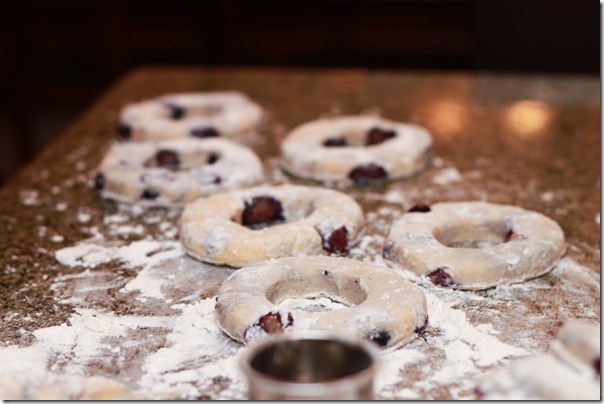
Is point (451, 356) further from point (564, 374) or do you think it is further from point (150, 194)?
point (150, 194)

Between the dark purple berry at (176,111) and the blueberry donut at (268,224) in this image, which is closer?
the blueberry donut at (268,224)

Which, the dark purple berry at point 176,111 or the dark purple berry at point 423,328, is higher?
the dark purple berry at point 423,328

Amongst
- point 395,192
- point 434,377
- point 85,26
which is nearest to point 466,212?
point 395,192

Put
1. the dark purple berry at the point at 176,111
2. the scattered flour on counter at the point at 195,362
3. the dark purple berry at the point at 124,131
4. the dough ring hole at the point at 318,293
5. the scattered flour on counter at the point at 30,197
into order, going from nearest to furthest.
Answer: the scattered flour on counter at the point at 195,362 → the dough ring hole at the point at 318,293 → the scattered flour on counter at the point at 30,197 → the dark purple berry at the point at 124,131 → the dark purple berry at the point at 176,111

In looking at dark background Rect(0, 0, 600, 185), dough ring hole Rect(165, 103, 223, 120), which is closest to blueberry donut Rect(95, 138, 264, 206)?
dough ring hole Rect(165, 103, 223, 120)

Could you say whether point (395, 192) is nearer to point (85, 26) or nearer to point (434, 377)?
point (434, 377)

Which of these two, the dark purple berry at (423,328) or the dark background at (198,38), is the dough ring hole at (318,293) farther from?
the dark background at (198,38)

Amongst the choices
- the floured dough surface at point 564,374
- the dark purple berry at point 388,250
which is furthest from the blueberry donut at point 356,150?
the floured dough surface at point 564,374
